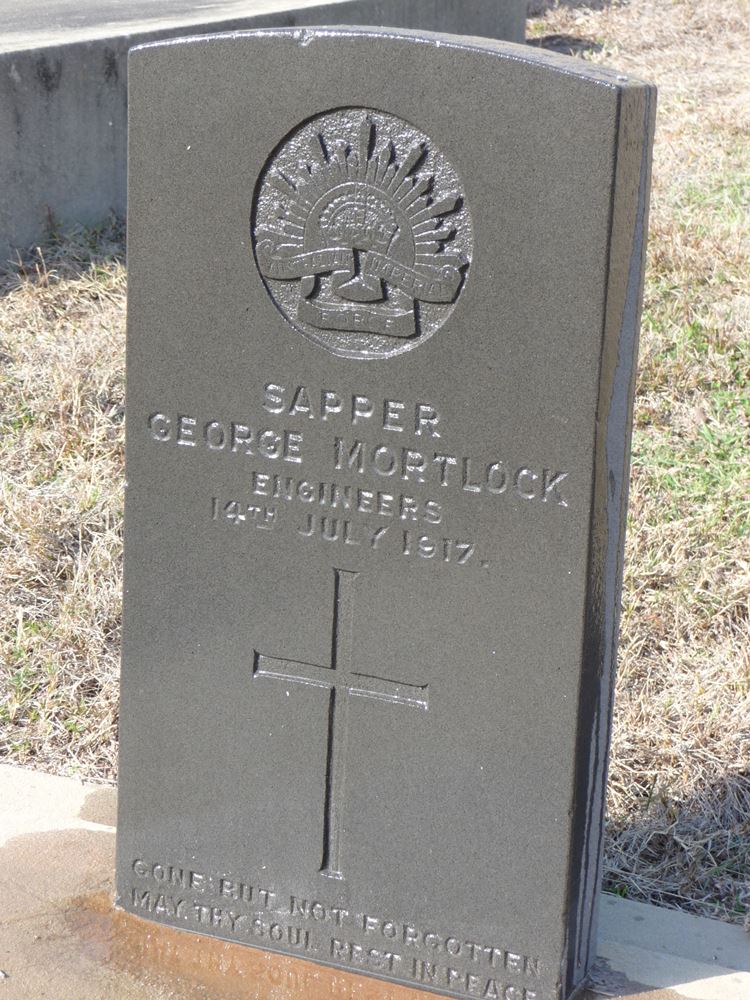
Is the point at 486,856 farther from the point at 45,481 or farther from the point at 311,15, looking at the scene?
the point at 311,15

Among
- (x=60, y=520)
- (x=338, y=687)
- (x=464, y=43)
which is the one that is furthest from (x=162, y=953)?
(x=60, y=520)

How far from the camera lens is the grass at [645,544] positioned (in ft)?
9.23

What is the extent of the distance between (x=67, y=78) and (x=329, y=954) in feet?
14.7

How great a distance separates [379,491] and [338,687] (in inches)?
13.6

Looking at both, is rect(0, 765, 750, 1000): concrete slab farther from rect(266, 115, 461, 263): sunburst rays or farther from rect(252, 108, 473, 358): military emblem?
rect(266, 115, 461, 263): sunburst rays

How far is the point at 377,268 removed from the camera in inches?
76.9

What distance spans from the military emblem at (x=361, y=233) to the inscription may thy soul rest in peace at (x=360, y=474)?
0.35 ft

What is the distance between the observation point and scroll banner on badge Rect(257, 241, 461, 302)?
1.90 m

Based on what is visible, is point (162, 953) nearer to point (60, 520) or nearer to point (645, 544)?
point (60, 520)

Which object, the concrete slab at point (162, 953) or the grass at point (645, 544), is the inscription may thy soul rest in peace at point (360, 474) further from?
the grass at point (645, 544)

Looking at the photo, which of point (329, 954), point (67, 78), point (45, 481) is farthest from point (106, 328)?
point (329, 954)

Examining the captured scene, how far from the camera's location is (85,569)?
349cm

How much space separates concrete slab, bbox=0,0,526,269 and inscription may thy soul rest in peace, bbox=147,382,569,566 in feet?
11.9

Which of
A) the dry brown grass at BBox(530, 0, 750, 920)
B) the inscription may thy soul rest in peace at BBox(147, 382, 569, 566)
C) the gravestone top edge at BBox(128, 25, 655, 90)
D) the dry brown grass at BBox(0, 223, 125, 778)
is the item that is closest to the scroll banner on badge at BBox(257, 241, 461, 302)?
the inscription may thy soul rest in peace at BBox(147, 382, 569, 566)
